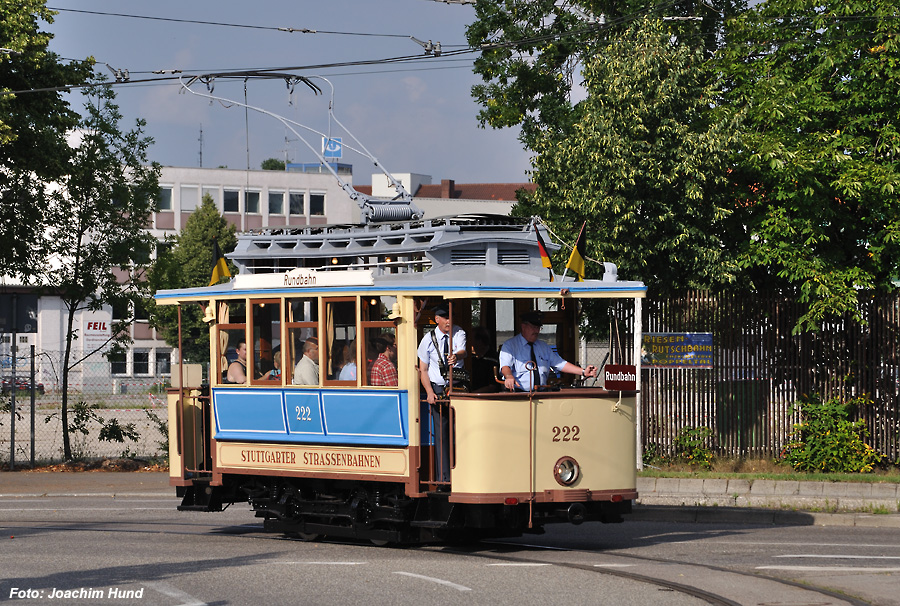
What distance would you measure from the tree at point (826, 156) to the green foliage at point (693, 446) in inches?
84.7

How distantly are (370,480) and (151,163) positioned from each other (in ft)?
43.8

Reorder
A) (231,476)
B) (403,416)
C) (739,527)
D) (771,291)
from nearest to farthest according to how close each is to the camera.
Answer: (403,416), (231,476), (739,527), (771,291)

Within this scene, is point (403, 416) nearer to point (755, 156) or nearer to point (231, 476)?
point (231, 476)

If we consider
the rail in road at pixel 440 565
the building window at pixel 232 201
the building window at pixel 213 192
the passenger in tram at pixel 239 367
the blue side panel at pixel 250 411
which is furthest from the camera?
the building window at pixel 232 201

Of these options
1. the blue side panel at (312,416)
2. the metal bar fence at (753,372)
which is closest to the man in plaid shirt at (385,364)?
the blue side panel at (312,416)

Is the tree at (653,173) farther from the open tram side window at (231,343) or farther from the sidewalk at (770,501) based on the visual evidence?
the open tram side window at (231,343)

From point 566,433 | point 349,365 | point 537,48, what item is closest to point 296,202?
point 537,48

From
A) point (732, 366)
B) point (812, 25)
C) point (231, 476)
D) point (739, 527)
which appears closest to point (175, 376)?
point (231, 476)

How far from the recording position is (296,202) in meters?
82.2

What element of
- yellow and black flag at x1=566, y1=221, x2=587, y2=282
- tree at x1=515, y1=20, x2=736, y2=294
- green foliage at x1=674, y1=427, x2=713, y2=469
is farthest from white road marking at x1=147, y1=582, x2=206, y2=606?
tree at x1=515, y1=20, x2=736, y2=294

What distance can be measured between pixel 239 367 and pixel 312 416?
135 cm

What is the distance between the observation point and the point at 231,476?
46.2 feet

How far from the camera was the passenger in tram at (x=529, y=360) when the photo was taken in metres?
12.1

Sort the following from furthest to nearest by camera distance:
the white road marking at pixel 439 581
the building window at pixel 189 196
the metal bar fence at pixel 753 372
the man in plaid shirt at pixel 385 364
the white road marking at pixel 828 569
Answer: the building window at pixel 189 196
the metal bar fence at pixel 753 372
the man in plaid shirt at pixel 385 364
the white road marking at pixel 828 569
the white road marking at pixel 439 581
